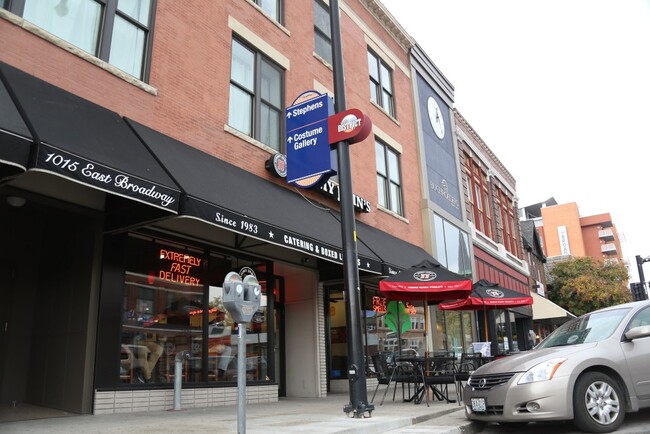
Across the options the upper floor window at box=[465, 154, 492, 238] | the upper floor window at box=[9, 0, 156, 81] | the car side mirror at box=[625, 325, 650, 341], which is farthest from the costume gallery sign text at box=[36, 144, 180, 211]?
the upper floor window at box=[465, 154, 492, 238]

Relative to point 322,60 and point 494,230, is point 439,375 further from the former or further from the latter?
point 494,230

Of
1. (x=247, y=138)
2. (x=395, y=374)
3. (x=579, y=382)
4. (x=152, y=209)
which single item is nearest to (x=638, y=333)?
(x=579, y=382)

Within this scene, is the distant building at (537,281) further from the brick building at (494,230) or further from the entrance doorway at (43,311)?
the entrance doorway at (43,311)

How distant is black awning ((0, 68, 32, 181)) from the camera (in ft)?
18.2

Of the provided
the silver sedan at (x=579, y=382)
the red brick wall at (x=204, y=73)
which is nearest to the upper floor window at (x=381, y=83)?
the red brick wall at (x=204, y=73)

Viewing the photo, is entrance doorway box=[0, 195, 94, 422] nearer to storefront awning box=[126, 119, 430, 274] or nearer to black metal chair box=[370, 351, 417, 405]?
storefront awning box=[126, 119, 430, 274]

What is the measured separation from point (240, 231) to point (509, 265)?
76.8 feet

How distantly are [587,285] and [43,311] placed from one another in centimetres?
4479

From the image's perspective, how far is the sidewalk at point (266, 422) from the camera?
6273 millimetres

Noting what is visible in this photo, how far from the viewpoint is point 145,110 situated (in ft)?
29.3

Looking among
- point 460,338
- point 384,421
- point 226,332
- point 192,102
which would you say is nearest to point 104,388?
point 226,332

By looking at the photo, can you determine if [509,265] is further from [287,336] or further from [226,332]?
[226,332]

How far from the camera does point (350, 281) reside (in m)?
8.08

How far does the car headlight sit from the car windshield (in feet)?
2.64
